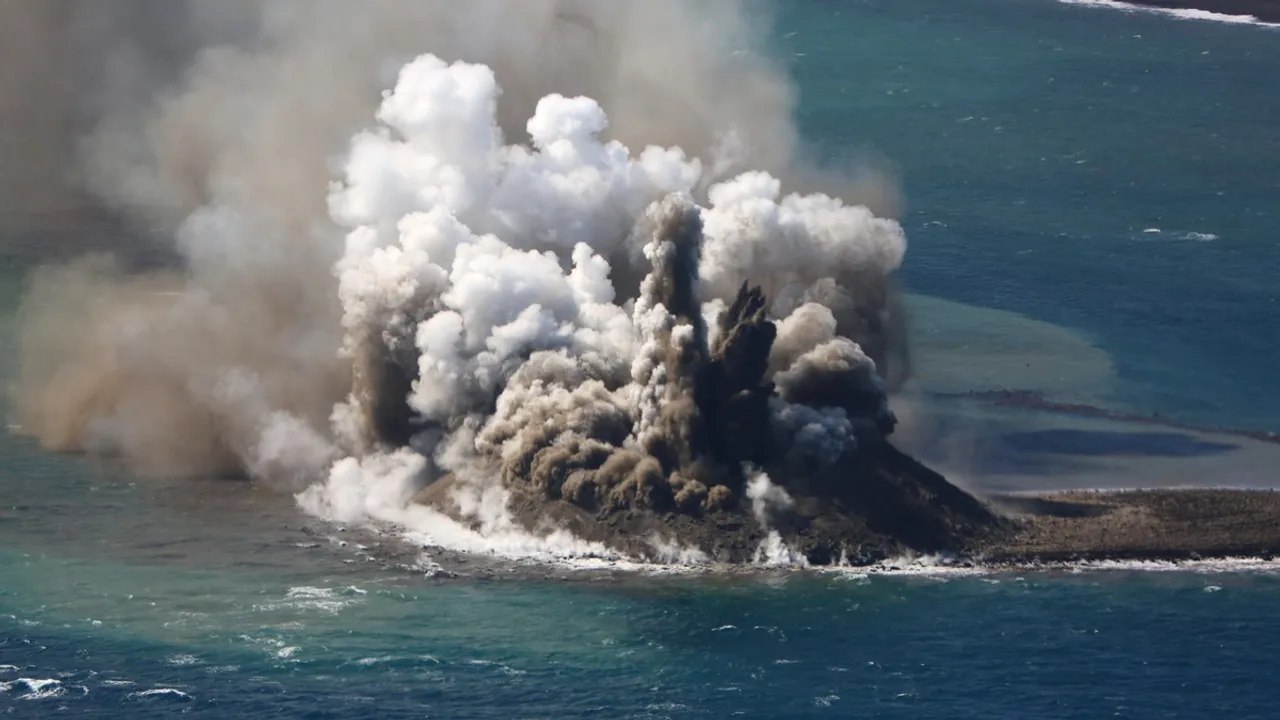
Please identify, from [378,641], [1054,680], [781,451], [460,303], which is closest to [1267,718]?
[1054,680]

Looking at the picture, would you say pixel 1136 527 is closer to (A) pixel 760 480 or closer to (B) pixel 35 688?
(A) pixel 760 480

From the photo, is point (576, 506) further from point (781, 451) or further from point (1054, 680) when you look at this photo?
point (1054, 680)

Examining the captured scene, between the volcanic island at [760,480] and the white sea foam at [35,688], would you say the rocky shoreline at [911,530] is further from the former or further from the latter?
the white sea foam at [35,688]

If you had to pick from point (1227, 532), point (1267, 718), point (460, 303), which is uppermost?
point (460, 303)

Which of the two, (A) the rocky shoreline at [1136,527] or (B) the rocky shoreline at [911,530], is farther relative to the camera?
(A) the rocky shoreline at [1136,527]

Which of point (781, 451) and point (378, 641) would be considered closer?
point (378, 641)

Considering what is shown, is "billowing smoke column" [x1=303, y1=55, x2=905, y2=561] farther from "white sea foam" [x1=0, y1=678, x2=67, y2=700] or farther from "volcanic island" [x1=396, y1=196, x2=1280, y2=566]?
"white sea foam" [x1=0, y1=678, x2=67, y2=700]

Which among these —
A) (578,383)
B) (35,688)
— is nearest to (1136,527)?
(578,383)

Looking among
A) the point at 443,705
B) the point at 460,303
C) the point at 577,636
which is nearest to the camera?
the point at 443,705

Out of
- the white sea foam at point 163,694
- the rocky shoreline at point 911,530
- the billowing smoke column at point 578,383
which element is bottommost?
the white sea foam at point 163,694

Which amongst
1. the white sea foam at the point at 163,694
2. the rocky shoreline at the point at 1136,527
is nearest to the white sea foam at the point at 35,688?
the white sea foam at the point at 163,694

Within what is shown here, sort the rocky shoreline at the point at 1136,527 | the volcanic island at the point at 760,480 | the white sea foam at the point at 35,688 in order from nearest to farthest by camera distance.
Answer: the white sea foam at the point at 35,688 → the volcanic island at the point at 760,480 → the rocky shoreline at the point at 1136,527
